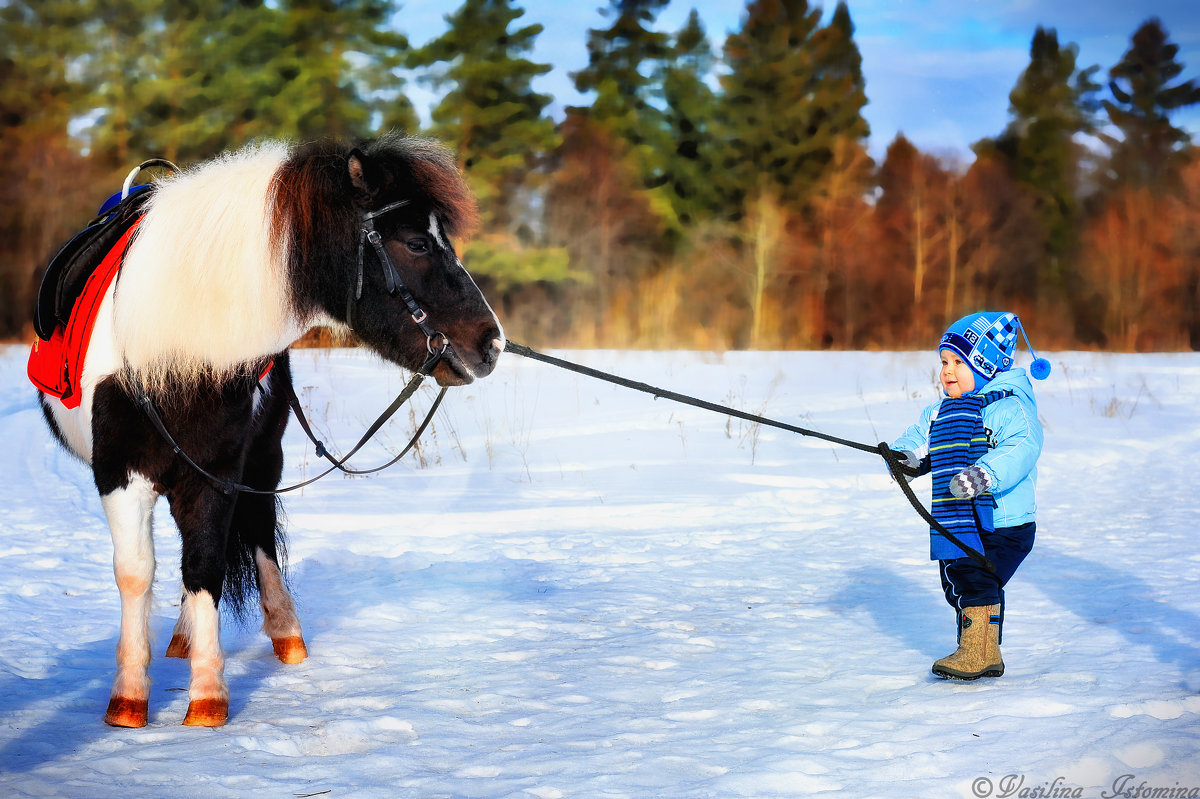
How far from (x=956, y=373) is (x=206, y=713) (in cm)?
301

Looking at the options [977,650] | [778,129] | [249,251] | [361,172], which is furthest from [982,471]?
[778,129]

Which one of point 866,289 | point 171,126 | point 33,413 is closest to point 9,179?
point 171,126

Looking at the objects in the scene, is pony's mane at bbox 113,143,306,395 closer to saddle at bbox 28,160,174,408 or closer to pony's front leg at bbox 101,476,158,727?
saddle at bbox 28,160,174,408

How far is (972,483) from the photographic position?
335 cm

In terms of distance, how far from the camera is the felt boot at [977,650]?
347cm

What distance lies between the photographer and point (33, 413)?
11.4 metres

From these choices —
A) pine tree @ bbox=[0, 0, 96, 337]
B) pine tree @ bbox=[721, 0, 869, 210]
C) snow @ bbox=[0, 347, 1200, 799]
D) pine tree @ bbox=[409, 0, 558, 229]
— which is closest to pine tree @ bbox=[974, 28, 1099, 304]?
pine tree @ bbox=[721, 0, 869, 210]

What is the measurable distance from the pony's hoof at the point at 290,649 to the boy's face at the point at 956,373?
2893mm

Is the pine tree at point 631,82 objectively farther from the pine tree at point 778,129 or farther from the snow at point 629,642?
the snow at point 629,642

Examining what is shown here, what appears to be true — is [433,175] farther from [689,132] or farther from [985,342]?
[689,132]

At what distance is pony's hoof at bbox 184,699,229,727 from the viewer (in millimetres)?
3188

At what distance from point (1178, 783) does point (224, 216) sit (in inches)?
134

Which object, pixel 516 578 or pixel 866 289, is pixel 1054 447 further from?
pixel 866 289

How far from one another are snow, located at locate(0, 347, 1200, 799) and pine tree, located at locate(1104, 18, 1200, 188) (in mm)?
27250
